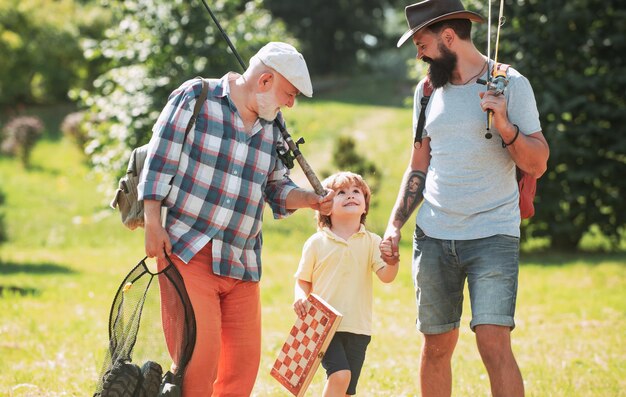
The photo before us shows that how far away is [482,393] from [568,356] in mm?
1734

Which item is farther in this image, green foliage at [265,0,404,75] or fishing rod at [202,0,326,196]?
green foliage at [265,0,404,75]

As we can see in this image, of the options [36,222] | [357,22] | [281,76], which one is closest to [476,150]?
[281,76]

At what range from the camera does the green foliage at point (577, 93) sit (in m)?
13.8

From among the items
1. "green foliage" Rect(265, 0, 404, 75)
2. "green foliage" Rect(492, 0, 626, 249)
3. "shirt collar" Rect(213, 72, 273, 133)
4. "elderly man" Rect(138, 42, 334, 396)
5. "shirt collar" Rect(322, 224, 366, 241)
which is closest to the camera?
"elderly man" Rect(138, 42, 334, 396)

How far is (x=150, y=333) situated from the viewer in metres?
4.56

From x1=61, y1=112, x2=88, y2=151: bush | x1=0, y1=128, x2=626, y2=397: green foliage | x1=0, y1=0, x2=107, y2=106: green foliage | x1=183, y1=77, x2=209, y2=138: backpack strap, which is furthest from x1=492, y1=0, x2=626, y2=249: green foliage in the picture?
x1=0, y1=0, x2=107, y2=106: green foliage

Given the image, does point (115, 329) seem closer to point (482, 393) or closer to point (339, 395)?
point (339, 395)

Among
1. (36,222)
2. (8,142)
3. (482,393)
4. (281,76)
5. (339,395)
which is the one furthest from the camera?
(8,142)

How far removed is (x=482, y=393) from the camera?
20.5 ft

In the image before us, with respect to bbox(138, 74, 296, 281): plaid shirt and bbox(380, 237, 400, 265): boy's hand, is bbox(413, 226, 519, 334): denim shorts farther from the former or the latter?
bbox(138, 74, 296, 281): plaid shirt

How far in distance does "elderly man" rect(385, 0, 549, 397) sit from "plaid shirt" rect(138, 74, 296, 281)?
79 cm

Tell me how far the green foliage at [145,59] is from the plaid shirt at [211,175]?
1039cm

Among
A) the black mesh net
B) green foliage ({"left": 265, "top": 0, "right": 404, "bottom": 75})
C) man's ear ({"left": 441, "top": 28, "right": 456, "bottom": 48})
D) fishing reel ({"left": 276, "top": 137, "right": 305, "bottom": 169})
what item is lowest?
the black mesh net

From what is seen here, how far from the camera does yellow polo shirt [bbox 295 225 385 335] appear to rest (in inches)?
210
